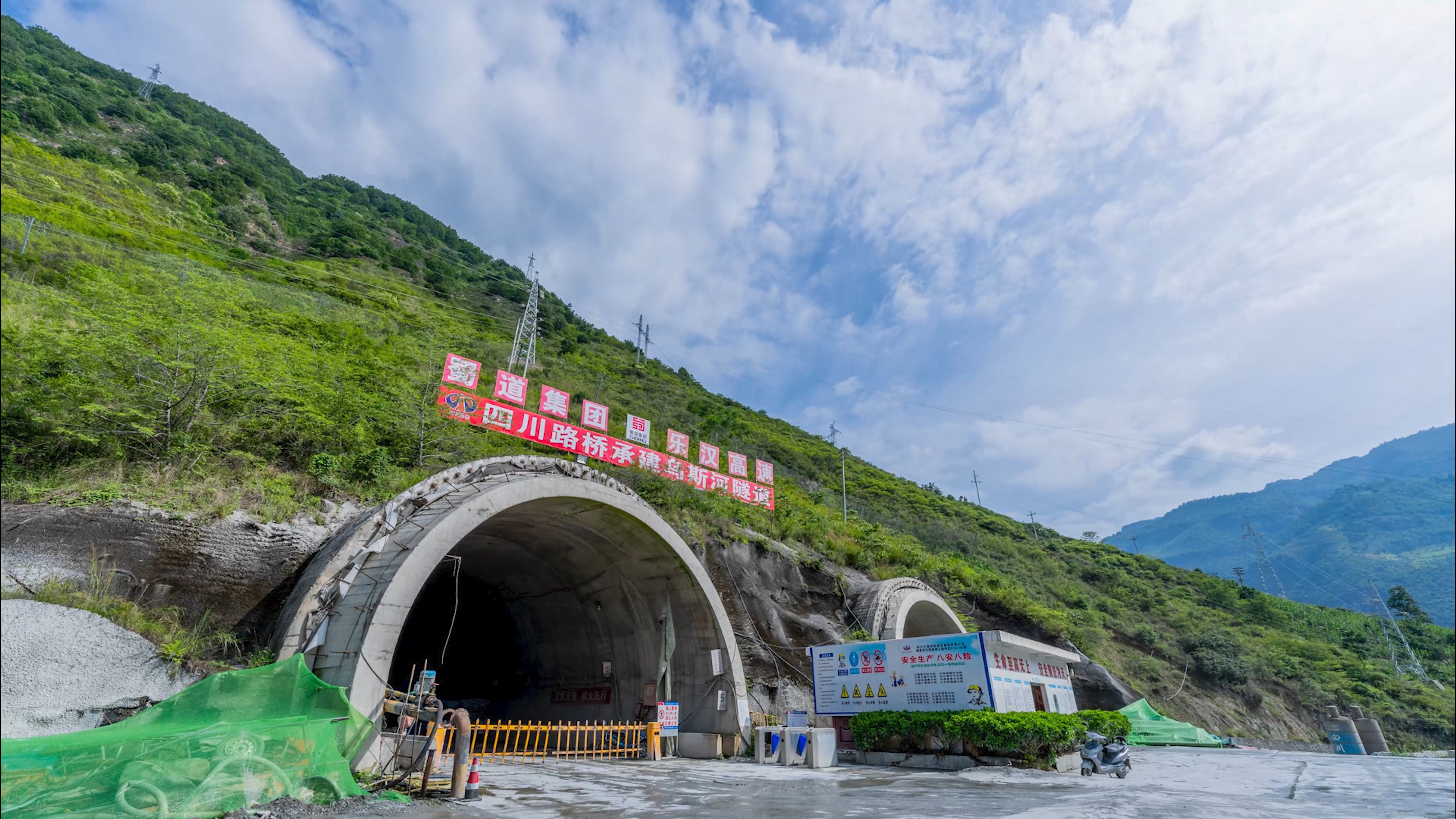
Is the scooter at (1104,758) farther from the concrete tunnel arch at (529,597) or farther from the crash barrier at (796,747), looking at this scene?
the concrete tunnel arch at (529,597)

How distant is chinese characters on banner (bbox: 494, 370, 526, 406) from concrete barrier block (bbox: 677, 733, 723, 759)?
9.55 meters

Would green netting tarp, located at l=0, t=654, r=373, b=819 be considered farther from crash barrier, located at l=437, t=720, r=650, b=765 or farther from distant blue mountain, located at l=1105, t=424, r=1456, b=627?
distant blue mountain, located at l=1105, t=424, r=1456, b=627

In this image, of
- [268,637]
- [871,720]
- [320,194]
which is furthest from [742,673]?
[320,194]

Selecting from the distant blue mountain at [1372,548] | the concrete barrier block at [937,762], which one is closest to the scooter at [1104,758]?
the concrete barrier block at [937,762]

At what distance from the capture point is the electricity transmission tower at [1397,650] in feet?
120

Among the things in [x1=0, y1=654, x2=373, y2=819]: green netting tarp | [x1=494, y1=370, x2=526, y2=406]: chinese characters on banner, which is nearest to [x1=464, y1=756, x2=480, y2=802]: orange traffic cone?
[x1=0, y1=654, x2=373, y2=819]: green netting tarp

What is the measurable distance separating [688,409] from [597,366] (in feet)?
21.2

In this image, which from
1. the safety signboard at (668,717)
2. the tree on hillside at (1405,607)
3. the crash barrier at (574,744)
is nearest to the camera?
the crash barrier at (574,744)

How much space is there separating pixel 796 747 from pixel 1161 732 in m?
15.3

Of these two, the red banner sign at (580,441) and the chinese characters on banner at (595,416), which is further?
the chinese characters on banner at (595,416)

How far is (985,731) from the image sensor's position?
1112 centimetres

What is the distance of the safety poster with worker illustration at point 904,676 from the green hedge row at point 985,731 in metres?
0.32

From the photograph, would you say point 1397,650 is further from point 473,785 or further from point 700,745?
point 473,785

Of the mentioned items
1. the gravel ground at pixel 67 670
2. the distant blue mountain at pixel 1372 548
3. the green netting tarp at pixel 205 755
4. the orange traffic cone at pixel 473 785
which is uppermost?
the distant blue mountain at pixel 1372 548
